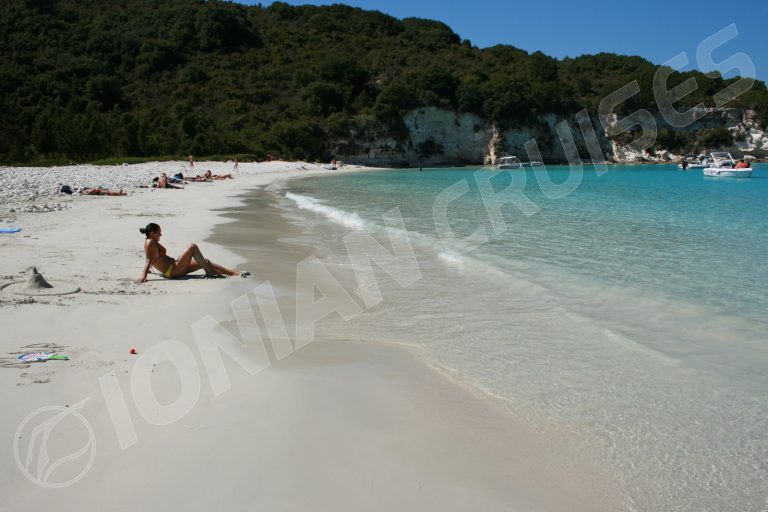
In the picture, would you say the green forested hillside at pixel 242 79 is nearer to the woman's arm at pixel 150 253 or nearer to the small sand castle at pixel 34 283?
the woman's arm at pixel 150 253

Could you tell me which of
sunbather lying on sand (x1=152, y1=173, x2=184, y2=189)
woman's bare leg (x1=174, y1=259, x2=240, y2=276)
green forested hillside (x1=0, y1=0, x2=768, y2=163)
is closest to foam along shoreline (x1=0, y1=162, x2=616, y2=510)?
woman's bare leg (x1=174, y1=259, x2=240, y2=276)

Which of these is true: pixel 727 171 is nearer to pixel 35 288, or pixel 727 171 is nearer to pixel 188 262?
pixel 188 262

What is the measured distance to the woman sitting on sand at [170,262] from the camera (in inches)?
301

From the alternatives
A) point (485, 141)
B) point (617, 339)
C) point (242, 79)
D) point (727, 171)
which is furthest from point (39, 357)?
point (485, 141)

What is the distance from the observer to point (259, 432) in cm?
356

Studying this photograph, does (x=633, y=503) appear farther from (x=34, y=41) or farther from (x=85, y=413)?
(x=34, y=41)

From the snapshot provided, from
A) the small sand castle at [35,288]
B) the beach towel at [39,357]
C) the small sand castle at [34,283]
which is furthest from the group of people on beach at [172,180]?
the beach towel at [39,357]

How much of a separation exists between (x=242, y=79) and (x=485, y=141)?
37.5 meters

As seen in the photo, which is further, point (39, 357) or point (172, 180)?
point (172, 180)

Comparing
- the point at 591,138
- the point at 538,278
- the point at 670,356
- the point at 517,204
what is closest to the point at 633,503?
the point at 670,356

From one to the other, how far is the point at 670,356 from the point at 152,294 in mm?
6012

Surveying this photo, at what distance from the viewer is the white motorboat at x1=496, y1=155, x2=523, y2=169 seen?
7844 cm

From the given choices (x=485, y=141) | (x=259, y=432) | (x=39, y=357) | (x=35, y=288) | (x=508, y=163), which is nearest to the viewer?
(x=259, y=432)

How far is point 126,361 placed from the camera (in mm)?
4480
